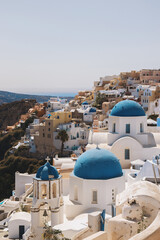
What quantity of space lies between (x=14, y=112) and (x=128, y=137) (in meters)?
69.9

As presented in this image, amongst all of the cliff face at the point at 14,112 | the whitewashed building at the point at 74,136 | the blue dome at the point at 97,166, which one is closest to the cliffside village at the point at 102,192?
the blue dome at the point at 97,166

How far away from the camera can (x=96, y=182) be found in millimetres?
14562

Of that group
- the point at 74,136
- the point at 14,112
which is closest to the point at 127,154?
the point at 74,136

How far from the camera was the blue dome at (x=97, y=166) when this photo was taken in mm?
14844

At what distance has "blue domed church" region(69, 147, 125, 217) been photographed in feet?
47.7

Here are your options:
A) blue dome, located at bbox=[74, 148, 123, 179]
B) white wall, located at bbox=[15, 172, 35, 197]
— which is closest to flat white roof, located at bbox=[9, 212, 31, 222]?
blue dome, located at bbox=[74, 148, 123, 179]

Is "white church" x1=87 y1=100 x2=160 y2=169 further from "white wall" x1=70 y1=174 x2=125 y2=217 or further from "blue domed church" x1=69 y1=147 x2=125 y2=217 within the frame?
"white wall" x1=70 y1=174 x2=125 y2=217

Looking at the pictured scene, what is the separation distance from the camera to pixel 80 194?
14844mm

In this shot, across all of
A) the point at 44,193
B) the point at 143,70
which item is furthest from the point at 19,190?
the point at 143,70

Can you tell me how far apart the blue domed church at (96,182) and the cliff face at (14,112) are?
229 ft

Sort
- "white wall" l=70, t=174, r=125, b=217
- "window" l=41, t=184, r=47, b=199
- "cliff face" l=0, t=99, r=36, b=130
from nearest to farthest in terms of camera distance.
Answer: "window" l=41, t=184, r=47, b=199
"white wall" l=70, t=174, r=125, b=217
"cliff face" l=0, t=99, r=36, b=130

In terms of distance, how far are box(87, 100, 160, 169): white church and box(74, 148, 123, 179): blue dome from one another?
5864 millimetres

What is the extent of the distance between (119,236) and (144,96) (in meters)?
43.7

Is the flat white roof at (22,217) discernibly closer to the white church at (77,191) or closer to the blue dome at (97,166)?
the white church at (77,191)
